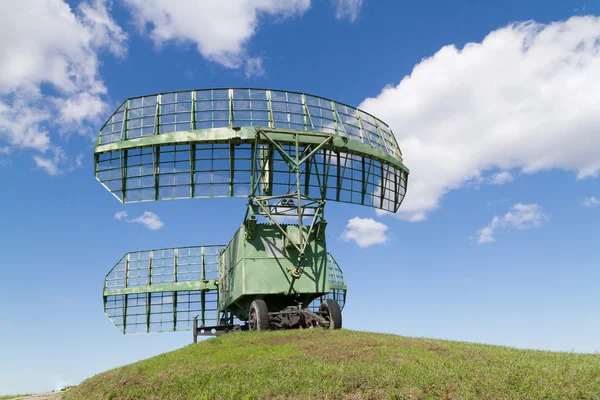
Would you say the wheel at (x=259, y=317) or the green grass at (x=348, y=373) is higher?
the wheel at (x=259, y=317)

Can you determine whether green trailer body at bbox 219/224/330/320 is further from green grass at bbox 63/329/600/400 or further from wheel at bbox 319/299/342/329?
green grass at bbox 63/329/600/400

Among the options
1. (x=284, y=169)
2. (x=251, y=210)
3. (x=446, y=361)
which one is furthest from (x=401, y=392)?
(x=284, y=169)

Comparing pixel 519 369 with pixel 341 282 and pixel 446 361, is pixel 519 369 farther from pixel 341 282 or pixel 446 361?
pixel 341 282

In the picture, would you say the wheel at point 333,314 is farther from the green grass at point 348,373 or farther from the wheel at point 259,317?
the green grass at point 348,373

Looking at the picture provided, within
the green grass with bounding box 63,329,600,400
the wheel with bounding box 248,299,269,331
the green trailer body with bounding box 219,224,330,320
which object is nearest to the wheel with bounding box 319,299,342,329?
the green trailer body with bounding box 219,224,330,320

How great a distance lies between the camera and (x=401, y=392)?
9430 millimetres

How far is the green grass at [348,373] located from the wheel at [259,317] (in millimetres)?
2214

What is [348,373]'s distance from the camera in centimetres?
1059

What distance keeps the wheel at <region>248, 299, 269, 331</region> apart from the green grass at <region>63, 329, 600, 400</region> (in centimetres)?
221

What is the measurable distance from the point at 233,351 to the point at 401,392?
6.34 m

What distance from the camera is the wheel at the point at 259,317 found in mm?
17875

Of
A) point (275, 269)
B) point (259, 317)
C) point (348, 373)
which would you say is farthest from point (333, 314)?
point (348, 373)

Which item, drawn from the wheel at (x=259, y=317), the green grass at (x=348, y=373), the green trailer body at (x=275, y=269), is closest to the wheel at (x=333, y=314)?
the green trailer body at (x=275, y=269)

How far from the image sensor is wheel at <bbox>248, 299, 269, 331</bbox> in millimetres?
17875
